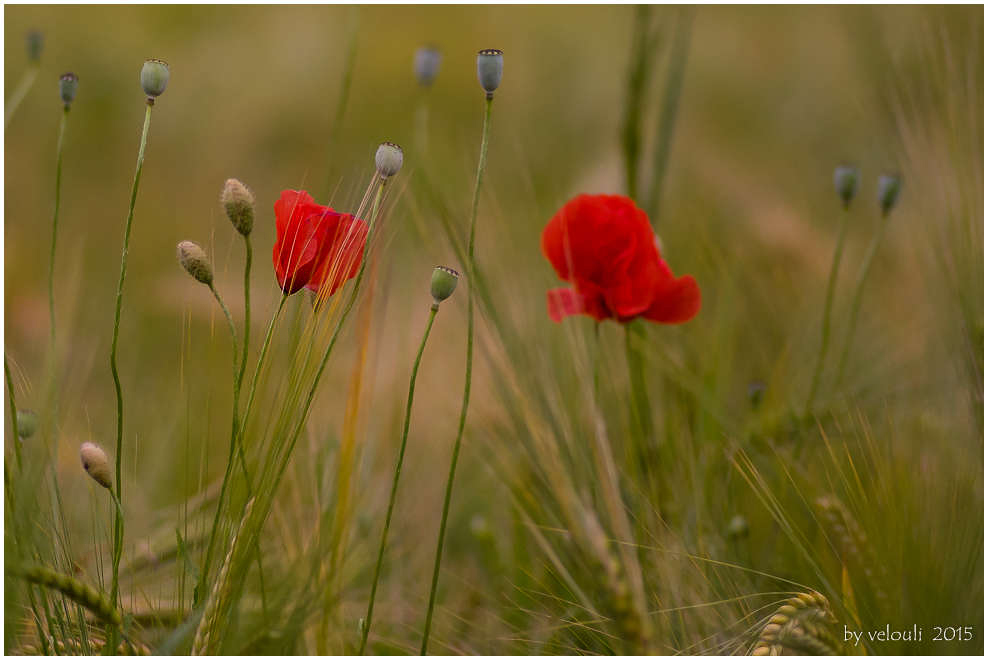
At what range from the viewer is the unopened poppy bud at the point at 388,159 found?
0.30 meters

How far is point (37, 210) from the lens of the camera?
96 cm

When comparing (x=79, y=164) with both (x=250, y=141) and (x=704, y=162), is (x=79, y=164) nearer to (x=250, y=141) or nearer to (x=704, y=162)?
(x=250, y=141)

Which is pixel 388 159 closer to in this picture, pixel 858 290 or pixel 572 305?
pixel 572 305

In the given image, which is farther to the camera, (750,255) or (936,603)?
(750,255)

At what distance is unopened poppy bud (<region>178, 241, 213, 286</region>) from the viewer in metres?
0.30

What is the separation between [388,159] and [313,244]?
0.15 feet

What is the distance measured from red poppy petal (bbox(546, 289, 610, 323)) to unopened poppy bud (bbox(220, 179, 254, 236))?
145 millimetres

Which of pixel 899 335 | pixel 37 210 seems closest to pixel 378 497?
pixel 899 335

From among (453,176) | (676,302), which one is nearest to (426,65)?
(453,176)

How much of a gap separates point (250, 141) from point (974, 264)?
34.2 inches

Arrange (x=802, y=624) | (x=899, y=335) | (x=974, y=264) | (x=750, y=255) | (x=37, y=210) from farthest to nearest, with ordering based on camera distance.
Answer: (x=37, y=210), (x=750, y=255), (x=899, y=335), (x=974, y=264), (x=802, y=624)

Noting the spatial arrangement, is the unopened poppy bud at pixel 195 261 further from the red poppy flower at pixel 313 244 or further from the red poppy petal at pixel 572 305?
the red poppy petal at pixel 572 305

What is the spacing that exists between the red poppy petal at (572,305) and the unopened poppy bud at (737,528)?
11 cm

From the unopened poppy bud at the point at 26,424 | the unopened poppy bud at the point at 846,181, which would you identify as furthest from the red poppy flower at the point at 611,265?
the unopened poppy bud at the point at 26,424
